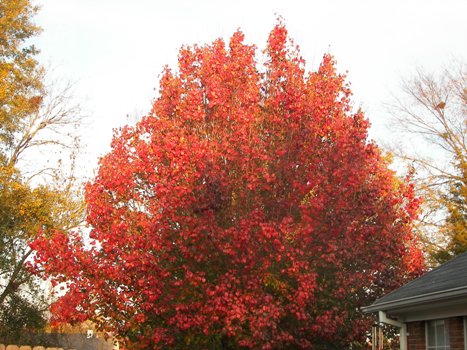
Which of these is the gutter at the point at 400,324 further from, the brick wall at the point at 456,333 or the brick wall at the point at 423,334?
the brick wall at the point at 456,333

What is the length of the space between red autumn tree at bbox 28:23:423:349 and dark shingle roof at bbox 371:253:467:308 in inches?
125

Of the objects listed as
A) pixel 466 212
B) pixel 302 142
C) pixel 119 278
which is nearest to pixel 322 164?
pixel 302 142

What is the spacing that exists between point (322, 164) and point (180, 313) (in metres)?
6.22

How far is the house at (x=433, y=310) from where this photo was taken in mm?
12148

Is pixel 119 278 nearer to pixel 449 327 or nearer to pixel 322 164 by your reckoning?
pixel 322 164

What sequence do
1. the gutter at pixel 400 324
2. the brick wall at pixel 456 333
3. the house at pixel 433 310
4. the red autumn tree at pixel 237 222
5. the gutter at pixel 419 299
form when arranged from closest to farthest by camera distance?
1. the gutter at pixel 419 299
2. the house at pixel 433 310
3. the brick wall at pixel 456 333
4. the gutter at pixel 400 324
5. the red autumn tree at pixel 237 222

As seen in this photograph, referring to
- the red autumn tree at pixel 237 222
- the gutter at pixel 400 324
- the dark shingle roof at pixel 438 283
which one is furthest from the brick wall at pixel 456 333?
the red autumn tree at pixel 237 222

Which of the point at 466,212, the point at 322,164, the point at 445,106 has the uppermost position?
the point at 445,106

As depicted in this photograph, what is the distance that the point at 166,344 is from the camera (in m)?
18.5

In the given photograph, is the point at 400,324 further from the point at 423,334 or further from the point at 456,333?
the point at 456,333

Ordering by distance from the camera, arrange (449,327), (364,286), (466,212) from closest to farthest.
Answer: (449,327), (364,286), (466,212)

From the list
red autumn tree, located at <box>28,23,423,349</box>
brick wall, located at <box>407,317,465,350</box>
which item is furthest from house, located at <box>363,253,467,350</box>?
red autumn tree, located at <box>28,23,423,349</box>

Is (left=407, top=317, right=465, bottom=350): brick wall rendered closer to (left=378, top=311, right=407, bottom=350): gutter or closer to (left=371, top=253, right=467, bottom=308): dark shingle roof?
(left=378, top=311, right=407, bottom=350): gutter

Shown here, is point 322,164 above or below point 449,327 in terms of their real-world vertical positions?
above
